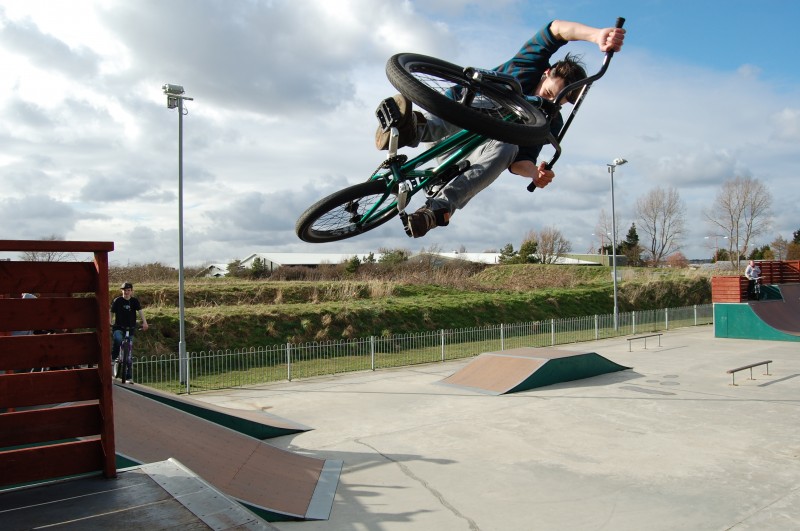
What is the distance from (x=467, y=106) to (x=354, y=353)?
59.4 feet

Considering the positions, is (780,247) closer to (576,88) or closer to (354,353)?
(354,353)

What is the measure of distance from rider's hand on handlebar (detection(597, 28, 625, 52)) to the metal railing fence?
12701mm

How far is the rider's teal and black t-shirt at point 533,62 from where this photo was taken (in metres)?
4.44

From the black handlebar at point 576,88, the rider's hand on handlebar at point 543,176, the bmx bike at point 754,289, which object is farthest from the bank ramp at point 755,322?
the black handlebar at point 576,88

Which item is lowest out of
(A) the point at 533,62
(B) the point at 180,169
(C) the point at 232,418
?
(C) the point at 232,418

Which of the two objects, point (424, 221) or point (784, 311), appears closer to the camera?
point (424, 221)

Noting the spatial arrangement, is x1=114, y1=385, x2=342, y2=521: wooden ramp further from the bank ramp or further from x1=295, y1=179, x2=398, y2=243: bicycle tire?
the bank ramp

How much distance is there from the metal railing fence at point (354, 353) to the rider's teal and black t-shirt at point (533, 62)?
12.0 meters

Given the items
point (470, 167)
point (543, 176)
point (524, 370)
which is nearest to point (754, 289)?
point (524, 370)

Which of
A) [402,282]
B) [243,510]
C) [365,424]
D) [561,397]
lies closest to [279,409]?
[365,424]

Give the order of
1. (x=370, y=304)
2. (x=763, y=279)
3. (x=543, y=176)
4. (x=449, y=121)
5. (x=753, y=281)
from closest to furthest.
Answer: (x=449, y=121), (x=543, y=176), (x=753, y=281), (x=370, y=304), (x=763, y=279)

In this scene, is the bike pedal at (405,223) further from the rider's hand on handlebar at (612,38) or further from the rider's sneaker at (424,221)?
the rider's hand on handlebar at (612,38)

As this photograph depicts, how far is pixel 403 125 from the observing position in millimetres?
4191

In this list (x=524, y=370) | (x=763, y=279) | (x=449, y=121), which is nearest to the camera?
(x=449, y=121)
